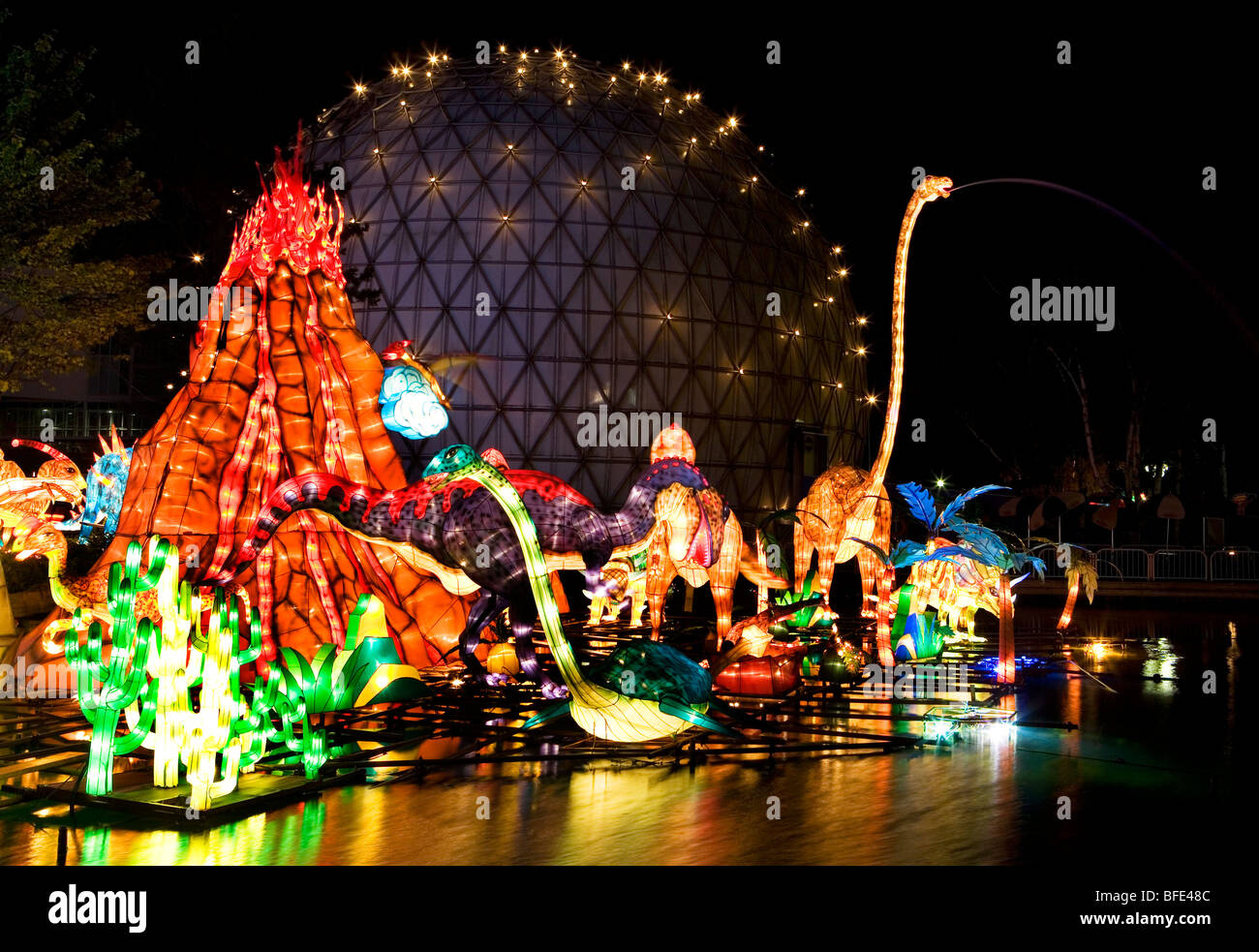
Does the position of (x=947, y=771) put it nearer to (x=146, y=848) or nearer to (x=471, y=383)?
(x=146, y=848)

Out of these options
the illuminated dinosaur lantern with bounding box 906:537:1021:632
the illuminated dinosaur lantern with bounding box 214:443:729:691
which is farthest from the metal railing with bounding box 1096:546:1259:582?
the illuminated dinosaur lantern with bounding box 214:443:729:691

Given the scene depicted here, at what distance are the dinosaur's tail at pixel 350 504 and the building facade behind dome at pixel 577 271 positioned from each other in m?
21.0

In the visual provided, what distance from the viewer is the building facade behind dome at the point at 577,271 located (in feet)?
110

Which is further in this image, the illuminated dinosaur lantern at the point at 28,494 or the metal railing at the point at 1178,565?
the metal railing at the point at 1178,565

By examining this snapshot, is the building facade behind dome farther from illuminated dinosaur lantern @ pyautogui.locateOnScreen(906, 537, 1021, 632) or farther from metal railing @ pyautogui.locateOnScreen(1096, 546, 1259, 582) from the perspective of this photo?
illuminated dinosaur lantern @ pyautogui.locateOnScreen(906, 537, 1021, 632)

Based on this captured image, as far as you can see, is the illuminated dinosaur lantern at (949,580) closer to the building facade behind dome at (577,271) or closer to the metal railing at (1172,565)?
the metal railing at (1172,565)

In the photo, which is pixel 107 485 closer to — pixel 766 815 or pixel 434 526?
pixel 434 526

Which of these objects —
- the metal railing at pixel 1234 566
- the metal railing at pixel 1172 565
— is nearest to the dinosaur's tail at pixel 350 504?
the metal railing at pixel 1172 565

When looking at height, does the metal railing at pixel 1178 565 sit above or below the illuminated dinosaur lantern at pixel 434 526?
below

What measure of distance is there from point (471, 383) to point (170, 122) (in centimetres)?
1024

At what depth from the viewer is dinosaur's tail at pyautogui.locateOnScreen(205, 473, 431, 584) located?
11.6 m

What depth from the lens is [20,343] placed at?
67.5 ft

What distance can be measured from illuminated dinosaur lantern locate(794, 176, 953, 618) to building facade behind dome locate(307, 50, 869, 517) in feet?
47.0
